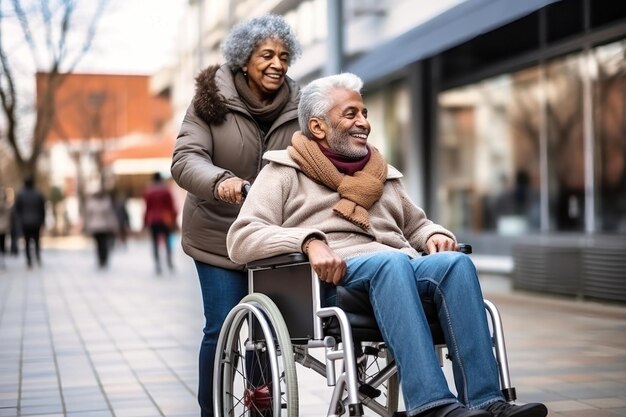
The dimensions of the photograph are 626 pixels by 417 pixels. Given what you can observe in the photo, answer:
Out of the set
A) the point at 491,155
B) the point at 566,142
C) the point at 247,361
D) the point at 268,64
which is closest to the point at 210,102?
the point at 268,64

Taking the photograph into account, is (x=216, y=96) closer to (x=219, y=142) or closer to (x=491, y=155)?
(x=219, y=142)

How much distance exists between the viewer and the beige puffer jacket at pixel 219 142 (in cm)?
439

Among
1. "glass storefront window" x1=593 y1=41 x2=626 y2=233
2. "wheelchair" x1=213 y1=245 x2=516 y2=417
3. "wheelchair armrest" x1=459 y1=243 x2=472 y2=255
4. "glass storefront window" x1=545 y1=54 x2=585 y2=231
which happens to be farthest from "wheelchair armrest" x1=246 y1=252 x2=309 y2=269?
"glass storefront window" x1=545 y1=54 x2=585 y2=231

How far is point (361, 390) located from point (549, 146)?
1191cm

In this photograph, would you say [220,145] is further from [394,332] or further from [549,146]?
[549,146]

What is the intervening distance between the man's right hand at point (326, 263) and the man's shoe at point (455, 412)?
1.78ft

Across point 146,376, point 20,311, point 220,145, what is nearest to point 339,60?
point 20,311

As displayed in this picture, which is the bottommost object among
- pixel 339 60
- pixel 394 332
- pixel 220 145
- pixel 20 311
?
pixel 20 311

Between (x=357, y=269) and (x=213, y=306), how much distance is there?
3.12 ft

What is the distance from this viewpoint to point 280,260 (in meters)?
3.79

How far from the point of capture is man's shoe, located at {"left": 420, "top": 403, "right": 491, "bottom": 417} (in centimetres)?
339

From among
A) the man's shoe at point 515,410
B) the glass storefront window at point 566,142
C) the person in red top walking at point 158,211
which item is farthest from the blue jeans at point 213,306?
the person in red top walking at point 158,211

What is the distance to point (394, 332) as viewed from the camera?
11.6ft

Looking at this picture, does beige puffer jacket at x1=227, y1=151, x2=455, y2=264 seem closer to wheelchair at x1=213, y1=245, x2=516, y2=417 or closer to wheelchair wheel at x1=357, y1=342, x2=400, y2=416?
wheelchair at x1=213, y1=245, x2=516, y2=417
